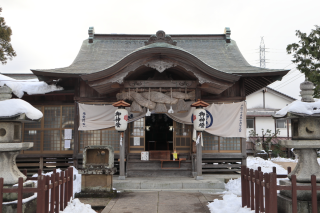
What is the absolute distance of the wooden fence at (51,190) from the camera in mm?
5168

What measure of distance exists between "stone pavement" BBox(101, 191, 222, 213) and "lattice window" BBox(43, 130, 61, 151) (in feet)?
15.5

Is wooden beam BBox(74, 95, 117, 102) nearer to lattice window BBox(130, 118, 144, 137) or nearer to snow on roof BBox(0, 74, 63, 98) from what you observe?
snow on roof BBox(0, 74, 63, 98)

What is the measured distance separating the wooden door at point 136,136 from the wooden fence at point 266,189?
5.87m

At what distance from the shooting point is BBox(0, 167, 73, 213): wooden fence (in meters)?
5.17

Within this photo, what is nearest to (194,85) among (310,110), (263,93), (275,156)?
(310,110)

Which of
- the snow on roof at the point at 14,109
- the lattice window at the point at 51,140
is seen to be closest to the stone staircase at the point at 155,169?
the lattice window at the point at 51,140

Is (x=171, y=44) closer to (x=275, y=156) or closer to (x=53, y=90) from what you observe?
(x=53, y=90)

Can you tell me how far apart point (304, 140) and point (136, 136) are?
7.29 metres

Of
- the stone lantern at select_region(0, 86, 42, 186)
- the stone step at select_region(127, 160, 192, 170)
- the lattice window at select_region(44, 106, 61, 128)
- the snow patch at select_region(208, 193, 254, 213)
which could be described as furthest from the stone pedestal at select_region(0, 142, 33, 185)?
the lattice window at select_region(44, 106, 61, 128)

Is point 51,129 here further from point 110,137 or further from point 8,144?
point 8,144

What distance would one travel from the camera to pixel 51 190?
19.0 ft

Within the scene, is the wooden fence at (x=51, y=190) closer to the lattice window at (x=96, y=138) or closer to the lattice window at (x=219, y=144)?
the lattice window at (x=96, y=138)

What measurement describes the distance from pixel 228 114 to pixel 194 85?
1.99 metres

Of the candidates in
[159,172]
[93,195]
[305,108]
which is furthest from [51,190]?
[159,172]
